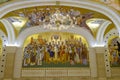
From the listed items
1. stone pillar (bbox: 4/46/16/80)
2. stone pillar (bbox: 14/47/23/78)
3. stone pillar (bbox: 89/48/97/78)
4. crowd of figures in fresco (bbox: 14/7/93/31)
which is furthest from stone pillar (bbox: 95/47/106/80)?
stone pillar (bbox: 4/46/16/80)

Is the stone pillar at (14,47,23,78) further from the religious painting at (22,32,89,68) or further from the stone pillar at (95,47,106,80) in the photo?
the stone pillar at (95,47,106,80)

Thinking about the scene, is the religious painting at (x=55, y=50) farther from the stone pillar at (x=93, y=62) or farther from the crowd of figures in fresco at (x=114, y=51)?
the crowd of figures in fresco at (x=114, y=51)

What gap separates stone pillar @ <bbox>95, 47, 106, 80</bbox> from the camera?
37.8 feet

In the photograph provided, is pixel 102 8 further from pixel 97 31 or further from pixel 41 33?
pixel 41 33

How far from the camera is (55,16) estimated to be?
30.1ft

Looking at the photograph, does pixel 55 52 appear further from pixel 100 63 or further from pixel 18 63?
pixel 100 63

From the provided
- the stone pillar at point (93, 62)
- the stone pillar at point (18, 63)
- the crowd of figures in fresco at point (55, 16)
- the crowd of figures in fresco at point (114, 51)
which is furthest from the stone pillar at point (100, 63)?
the stone pillar at point (18, 63)

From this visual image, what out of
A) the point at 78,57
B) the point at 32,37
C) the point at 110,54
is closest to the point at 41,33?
the point at 32,37

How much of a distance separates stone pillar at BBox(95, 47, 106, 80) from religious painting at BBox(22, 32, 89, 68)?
0.71 meters

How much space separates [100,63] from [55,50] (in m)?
3.05

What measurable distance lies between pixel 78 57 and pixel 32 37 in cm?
339

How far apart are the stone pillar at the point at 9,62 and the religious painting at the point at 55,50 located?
73 centimetres

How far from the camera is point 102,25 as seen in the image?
1175 centimetres

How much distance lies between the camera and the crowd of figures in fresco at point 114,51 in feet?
39.4
